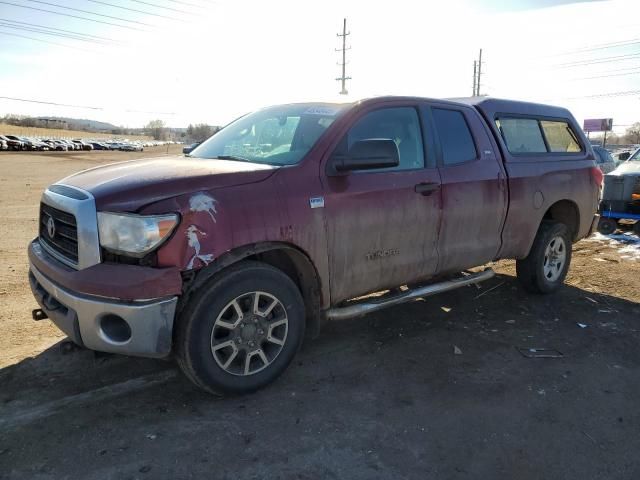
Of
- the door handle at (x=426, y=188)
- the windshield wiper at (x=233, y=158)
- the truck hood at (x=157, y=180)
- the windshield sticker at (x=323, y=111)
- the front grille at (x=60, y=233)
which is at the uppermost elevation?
the windshield sticker at (x=323, y=111)

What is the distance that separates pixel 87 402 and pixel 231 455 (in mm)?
1101

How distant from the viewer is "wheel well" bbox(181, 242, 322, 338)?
9.79 feet

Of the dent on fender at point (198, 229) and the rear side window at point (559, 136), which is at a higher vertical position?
the rear side window at point (559, 136)

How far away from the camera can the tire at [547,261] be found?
17.6 feet

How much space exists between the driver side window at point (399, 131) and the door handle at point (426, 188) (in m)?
0.16

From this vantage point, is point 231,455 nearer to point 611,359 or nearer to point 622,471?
point 622,471

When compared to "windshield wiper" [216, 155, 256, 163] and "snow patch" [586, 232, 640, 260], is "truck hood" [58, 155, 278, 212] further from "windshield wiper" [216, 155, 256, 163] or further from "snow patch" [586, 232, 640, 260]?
"snow patch" [586, 232, 640, 260]

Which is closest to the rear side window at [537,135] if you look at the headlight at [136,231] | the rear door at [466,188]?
the rear door at [466,188]

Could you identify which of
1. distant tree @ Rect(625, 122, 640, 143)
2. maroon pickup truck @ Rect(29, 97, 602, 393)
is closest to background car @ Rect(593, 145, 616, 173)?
maroon pickup truck @ Rect(29, 97, 602, 393)

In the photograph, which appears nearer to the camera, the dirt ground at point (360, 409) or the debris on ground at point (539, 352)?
the dirt ground at point (360, 409)

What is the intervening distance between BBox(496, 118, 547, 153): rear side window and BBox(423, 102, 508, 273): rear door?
0.36 metres

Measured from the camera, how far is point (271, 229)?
3156 millimetres

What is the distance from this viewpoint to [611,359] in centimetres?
405

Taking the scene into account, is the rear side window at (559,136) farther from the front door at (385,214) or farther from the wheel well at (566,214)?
the front door at (385,214)
